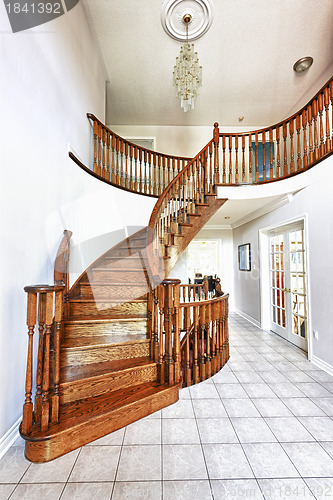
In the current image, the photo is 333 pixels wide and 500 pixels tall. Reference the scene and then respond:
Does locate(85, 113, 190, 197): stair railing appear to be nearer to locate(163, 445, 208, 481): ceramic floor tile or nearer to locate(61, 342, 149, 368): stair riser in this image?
locate(61, 342, 149, 368): stair riser

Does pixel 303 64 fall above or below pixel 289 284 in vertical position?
above

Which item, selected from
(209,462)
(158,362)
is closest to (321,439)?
(209,462)

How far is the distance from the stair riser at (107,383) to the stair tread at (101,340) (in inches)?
10.3

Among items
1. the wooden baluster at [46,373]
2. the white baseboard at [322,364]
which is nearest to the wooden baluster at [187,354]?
the wooden baluster at [46,373]

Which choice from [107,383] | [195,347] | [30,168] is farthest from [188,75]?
[107,383]

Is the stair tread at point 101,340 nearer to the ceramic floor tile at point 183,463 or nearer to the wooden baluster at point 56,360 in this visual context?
the wooden baluster at point 56,360

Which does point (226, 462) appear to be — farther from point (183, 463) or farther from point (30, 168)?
point (30, 168)

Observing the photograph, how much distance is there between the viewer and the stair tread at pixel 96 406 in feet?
5.15

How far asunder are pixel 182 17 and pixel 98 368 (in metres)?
4.62

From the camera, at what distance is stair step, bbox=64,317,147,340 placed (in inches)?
89.7

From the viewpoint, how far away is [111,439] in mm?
1729

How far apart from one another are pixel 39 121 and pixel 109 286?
1.78 metres

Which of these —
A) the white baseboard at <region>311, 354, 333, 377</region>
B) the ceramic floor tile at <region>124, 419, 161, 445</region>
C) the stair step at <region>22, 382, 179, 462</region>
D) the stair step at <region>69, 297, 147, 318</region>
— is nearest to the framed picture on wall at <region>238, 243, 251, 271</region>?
the white baseboard at <region>311, 354, 333, 377</region>

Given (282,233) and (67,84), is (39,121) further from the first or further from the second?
(282,233)
